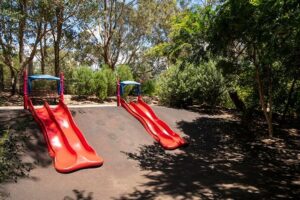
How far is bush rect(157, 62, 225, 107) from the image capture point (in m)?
17.8

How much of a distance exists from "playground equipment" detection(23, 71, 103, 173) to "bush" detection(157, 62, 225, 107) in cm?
832

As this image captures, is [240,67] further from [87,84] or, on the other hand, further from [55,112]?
[87,84]

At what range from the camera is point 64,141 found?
947 centimetres

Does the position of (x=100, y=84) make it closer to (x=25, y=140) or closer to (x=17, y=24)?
(x=17, y=24)

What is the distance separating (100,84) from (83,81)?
1.30 metres

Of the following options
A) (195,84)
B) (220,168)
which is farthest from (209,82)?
(220,168)

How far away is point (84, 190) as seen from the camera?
24.2 feet

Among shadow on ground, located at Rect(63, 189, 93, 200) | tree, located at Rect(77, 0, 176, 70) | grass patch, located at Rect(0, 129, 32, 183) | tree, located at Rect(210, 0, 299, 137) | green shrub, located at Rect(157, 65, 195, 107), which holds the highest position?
tree, located at Rect(77, 0, 176, 70)

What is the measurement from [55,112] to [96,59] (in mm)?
30564

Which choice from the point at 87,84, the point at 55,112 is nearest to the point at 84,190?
the point at 55,112

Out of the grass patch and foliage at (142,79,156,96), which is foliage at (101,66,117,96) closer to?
foliage at (142,79,156,96)

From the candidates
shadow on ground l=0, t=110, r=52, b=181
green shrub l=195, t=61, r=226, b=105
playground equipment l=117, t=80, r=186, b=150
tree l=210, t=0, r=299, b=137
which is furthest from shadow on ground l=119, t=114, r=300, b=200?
green shrub l=195, t=61, r=226, b=105

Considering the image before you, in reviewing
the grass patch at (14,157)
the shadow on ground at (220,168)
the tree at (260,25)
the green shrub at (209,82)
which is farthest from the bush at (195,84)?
the grass patch at (14,157)

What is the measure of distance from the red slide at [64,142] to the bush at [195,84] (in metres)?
8.36
